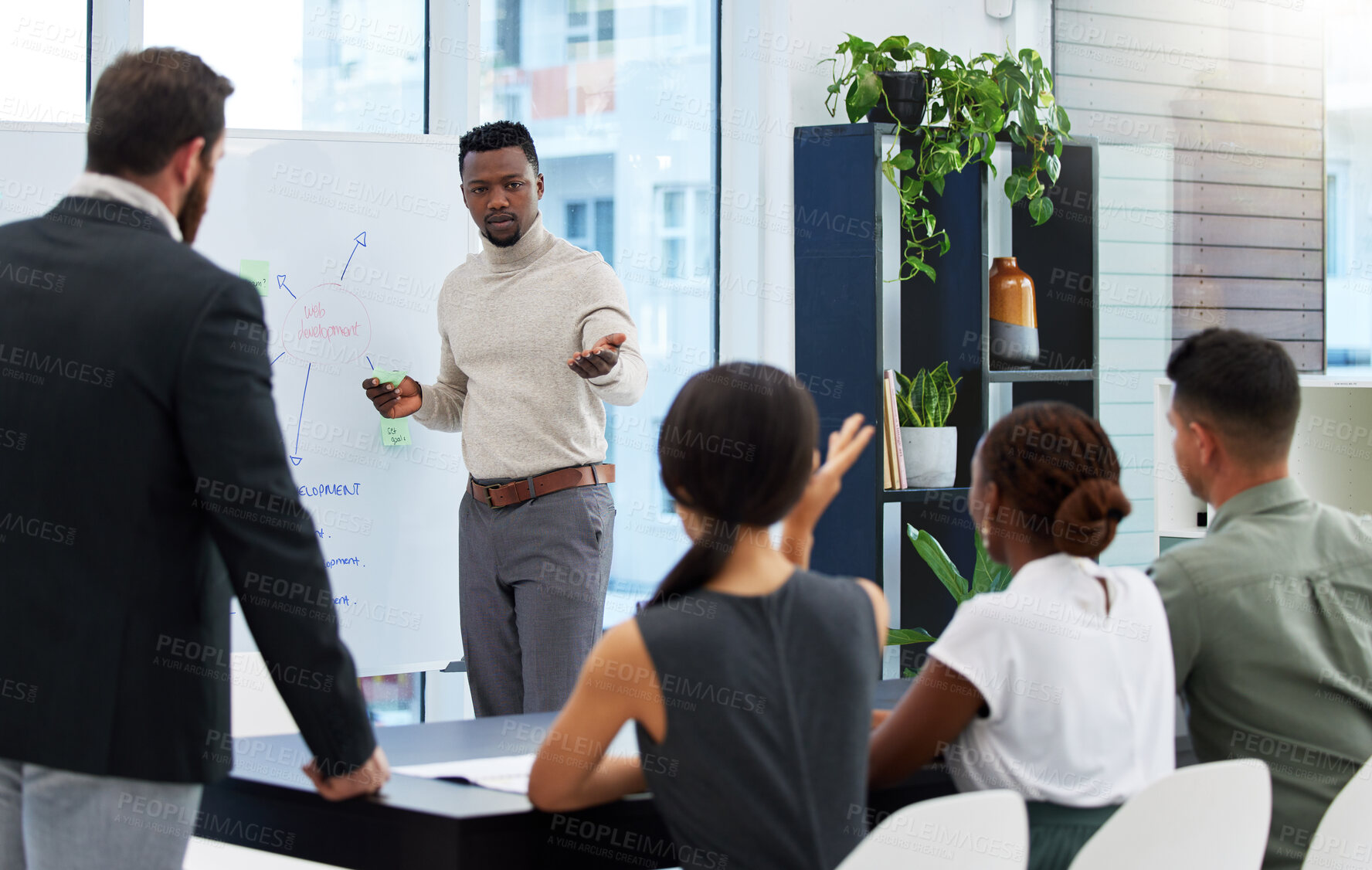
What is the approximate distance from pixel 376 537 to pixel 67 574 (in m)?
1.70

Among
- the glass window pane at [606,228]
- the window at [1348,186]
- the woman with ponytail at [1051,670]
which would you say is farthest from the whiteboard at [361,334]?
the window at [1348,186]

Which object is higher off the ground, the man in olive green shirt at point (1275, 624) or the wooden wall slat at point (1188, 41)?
the wooden wall slat at point (1188, 41)

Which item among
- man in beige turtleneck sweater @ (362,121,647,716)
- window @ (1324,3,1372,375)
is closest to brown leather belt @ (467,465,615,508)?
man in beige turtleneck sweater @ (362,121,647,716)

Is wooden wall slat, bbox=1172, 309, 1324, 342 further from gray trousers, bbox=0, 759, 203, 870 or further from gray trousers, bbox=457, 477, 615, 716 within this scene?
gray trousers, bbox=0, 759, 203, 870

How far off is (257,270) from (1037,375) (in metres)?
2.22

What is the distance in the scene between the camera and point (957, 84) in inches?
136

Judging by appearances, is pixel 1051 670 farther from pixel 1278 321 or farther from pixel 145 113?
pixel 1278 321

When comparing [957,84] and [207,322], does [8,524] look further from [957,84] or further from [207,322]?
[957,84]

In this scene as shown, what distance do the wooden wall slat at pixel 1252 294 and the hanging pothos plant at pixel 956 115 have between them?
2.92 feet

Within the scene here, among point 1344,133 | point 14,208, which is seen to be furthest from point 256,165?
point 1344,133

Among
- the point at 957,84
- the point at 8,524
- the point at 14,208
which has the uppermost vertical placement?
the point at 957,84

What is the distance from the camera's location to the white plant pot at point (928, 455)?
138 inches

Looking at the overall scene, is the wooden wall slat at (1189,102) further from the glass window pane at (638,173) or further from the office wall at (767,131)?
the glass window pane at (638,173)

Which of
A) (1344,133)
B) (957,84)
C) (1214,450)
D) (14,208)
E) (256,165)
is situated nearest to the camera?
(1214,450)
